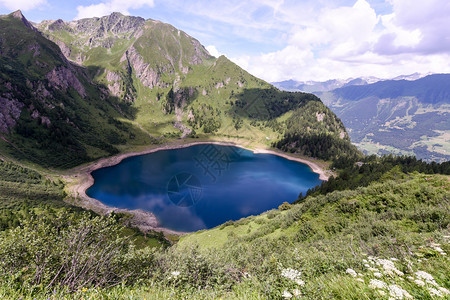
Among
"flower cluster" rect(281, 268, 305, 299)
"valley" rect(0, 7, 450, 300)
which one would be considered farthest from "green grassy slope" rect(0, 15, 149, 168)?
"flower cluster" rect(281, 268, 305, 299)

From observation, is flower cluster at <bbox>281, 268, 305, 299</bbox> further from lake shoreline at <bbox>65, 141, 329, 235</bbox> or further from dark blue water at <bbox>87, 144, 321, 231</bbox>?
dark blue water at <bbox>87, 144, 321, 231</bbox>

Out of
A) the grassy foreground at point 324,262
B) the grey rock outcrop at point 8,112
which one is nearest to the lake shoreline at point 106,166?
the grassy foreground at point 324,262

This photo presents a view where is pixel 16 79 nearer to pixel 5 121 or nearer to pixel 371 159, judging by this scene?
pixel 5 121

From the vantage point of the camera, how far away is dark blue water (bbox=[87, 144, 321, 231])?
259 ft

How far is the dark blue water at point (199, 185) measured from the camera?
79000 mm

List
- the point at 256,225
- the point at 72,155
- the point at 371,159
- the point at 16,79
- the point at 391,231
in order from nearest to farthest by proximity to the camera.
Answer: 1. the point at 391,231
2. the point at 256,225
3. the point at 72,155
4. the point at 371,159
5. the point at 16,79

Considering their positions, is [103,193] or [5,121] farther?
[5,121]

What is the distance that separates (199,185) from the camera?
108m

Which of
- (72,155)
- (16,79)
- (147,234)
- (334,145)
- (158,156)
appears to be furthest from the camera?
(334,145)

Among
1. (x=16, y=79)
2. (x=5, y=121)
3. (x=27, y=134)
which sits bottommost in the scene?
(x=27, y=134)

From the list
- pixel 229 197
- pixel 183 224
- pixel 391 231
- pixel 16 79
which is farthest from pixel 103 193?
pixel 16 79

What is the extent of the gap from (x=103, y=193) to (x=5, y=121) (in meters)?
87.9

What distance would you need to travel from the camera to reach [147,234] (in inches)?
2180

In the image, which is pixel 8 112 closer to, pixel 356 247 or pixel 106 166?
pixel 106 166
